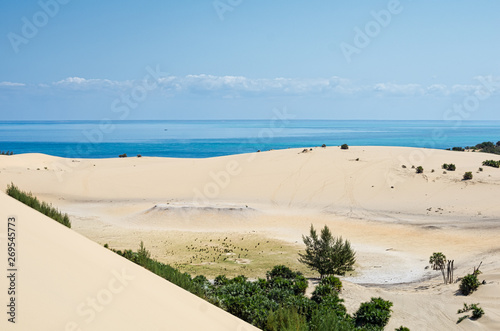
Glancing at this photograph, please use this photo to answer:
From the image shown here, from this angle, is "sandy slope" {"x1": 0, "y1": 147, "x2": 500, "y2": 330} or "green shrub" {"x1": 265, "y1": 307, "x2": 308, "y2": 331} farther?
"sandy slope" {"x1": 0, "y1": 147, "x2": 500, "y2": 330}

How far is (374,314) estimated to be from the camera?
1080cm

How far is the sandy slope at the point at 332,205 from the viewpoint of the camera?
16.4 m

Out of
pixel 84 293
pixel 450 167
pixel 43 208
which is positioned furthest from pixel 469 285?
pixel 450 167

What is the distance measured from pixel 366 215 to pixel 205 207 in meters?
10.7

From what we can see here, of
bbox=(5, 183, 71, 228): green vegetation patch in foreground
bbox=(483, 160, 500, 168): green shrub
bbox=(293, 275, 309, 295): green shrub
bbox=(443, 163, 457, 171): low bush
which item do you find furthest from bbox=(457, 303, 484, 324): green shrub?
bbox=(483, 160, 500, 168): green shrub

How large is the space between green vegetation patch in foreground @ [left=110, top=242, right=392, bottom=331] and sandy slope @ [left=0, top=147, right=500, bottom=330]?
0.67m

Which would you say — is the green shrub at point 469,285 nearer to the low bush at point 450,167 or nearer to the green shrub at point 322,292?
the green shrub at point 322,292

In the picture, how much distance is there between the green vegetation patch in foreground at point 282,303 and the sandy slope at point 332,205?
26.3 inches

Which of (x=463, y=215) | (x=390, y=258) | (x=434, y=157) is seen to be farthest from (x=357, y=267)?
(x=434, y=157)

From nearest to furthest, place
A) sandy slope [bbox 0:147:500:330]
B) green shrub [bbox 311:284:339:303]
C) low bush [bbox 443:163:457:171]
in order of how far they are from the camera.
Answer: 1. green shrub [bbox 311:284:339:303]
2. sandy slope [bbox 0:147:500:330]
3. low bush [bbox 443:163:457:171]

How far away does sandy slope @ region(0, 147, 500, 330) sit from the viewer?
16438mm

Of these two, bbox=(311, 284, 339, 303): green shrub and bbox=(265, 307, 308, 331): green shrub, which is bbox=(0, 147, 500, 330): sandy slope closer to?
bbox=(311, 284, 339, 303): green shrub

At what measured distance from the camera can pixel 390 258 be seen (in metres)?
20.1

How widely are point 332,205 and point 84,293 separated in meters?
27.3
